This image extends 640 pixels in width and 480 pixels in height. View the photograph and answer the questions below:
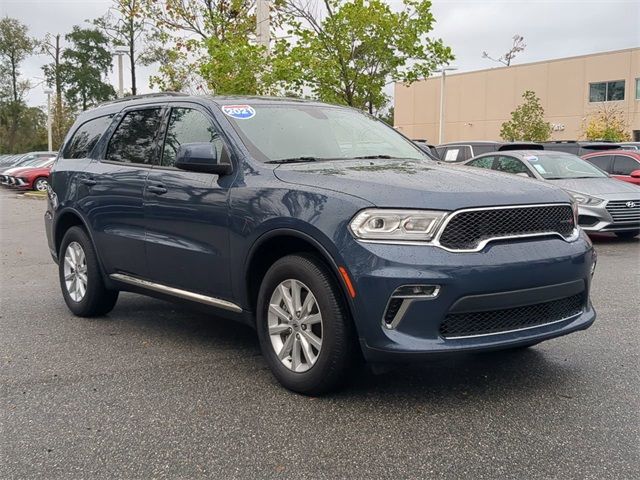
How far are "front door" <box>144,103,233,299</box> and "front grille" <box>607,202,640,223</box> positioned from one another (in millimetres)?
8035

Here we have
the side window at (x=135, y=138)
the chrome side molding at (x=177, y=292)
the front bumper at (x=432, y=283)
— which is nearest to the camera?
the front bumper at (x=432, y=283)

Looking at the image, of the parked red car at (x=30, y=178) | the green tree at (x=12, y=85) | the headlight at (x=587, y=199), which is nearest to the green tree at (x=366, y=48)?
the headlight at (x=587, y=199)

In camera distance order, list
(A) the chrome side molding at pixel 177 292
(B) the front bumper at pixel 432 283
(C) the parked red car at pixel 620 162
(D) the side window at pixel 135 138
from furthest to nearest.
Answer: (C) the parked red car at pixel 620 162 → (D) the side window at pixel 135 138 → (A) the chrome side molding at pixel 177 292 → (B) the front bumper at pixel 432 283

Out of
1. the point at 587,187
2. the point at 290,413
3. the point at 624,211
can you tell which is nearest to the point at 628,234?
the point at 624,211

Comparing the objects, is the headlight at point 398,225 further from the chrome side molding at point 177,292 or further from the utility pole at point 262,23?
the utility pole at point 262,23

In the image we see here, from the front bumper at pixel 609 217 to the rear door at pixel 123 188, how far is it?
7.64 meters

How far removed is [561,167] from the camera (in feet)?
38.9

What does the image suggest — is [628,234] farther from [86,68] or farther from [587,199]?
[86,68]

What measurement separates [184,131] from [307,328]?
2002 millimetres

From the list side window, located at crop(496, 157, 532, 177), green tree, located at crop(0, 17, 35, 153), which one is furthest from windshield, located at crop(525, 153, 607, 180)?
green tree, located at crop(0, 17, 35, 153)

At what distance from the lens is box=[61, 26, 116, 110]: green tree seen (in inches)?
2948

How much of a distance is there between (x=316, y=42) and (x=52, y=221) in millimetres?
10074

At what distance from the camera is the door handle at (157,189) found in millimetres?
4914

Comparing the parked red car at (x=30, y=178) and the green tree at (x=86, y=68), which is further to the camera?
the green tree at (x=86, y=68)
